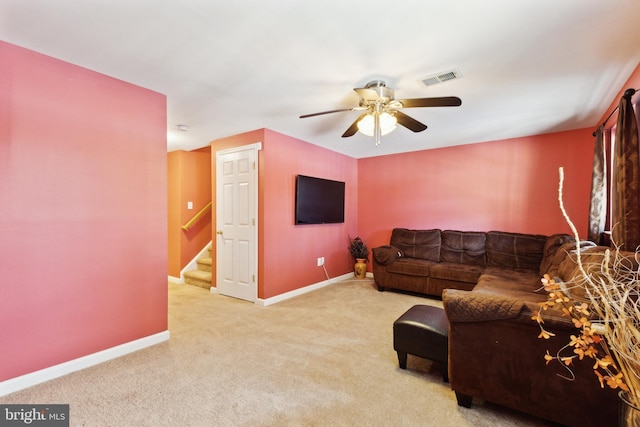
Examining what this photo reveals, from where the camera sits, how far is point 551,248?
3.30 meters

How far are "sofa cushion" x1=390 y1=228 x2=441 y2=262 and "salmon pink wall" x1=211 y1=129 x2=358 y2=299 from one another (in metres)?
1.06

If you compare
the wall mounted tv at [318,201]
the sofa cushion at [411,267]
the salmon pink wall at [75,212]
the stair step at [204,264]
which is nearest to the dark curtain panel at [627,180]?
the sofa cushion at [411,267]

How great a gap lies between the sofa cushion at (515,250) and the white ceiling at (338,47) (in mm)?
1614

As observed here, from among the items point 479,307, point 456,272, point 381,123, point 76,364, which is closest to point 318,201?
point 381,123

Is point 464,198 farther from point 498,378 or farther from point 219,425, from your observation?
point 219,425

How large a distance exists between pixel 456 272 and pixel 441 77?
2.53 m

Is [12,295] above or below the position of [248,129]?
below

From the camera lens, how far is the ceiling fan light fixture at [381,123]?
8.09 ft

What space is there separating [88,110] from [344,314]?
10.1 ft

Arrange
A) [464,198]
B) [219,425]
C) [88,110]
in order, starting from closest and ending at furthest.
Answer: [219,425] < [88,110] < [464,198]

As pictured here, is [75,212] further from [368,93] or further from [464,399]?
[464,399]

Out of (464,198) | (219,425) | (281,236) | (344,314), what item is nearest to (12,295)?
(219,425)

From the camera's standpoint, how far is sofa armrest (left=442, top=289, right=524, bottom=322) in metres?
1.55

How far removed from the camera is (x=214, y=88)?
248 cm
